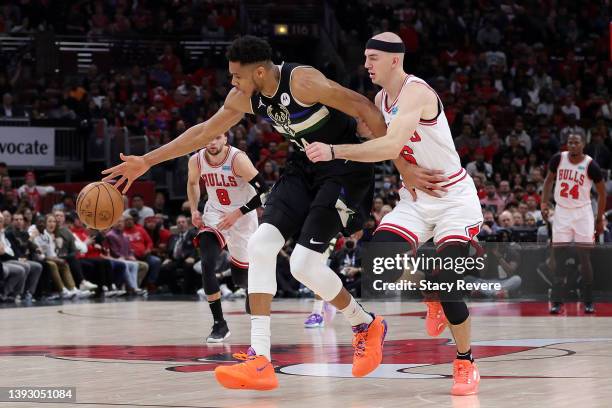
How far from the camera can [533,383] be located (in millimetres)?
6785

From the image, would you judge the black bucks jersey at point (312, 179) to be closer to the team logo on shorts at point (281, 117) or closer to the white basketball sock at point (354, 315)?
the team logo on shorts at point (281, 117)

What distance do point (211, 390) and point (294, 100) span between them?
181 centimetres

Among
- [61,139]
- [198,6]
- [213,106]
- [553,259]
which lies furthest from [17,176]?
[553,259]

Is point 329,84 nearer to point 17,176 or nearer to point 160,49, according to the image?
point 17,176

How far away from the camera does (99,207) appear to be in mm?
7605

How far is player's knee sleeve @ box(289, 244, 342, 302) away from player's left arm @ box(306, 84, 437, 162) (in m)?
0.85

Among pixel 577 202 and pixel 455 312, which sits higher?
pixel 577 202

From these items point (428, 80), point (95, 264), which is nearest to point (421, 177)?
point (95, 264)

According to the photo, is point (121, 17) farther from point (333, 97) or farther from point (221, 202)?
point (333, 97)

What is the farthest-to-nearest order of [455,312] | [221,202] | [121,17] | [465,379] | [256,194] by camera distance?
[121,17]
[221,202]
[256,194]
[455,312]
[465,379]

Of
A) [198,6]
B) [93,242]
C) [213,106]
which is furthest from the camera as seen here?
[198,6]

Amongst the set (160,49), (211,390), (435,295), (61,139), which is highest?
(160,49)

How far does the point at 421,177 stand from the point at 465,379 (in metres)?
1.22

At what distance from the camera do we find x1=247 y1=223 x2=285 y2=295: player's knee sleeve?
673cm
